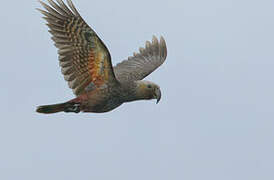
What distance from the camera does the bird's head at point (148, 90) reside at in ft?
37.9

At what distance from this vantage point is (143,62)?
13945mm

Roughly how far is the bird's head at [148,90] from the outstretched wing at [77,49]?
2.30 feet

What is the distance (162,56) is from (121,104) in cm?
312

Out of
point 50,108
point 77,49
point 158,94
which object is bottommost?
point 158,94

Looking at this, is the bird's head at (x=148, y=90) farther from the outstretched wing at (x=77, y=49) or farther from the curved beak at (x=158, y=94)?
the outstretched wing at (x=77, y=49)

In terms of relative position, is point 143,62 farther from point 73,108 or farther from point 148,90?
point 73,108

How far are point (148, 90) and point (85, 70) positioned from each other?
4.26 ft

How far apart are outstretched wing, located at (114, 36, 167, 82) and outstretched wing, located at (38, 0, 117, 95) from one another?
1.38 m

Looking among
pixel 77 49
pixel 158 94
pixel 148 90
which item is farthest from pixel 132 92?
pixel 77 49

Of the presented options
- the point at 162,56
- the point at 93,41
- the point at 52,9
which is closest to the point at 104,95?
the point at 93,41

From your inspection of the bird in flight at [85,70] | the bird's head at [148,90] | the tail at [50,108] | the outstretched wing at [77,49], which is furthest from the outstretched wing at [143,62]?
the tail at [50,108]

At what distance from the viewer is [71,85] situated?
Answer: 440 inches

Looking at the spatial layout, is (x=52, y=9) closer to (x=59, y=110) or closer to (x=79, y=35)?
(x=79, y=35)

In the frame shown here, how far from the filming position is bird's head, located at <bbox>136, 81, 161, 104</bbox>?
11.6 metres
